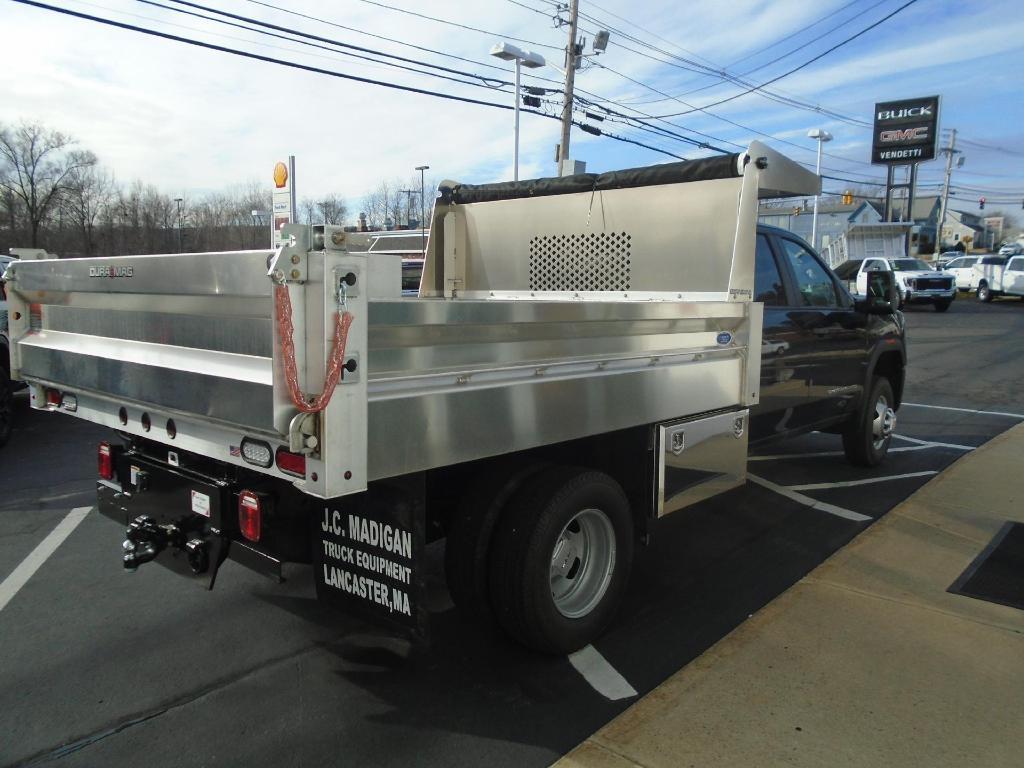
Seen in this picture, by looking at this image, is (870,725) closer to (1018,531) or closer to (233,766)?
(233,766)

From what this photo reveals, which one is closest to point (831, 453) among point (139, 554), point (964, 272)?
point (139, 554)

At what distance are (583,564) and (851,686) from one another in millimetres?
1257

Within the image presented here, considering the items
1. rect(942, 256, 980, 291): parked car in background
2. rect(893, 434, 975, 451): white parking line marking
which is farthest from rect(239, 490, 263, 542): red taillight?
rect(942, 256, 980, 291): parked car in background

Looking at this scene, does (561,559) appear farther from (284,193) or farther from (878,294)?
(284,193)

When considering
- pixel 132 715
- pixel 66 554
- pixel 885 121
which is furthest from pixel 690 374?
pixel 885 121

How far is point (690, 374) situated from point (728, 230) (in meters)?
0.98

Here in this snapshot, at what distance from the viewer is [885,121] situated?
53.8 metres

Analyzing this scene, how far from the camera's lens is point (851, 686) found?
3225mm

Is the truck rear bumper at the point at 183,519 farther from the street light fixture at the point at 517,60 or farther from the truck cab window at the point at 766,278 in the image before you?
the street light fixture at the point at 517,60

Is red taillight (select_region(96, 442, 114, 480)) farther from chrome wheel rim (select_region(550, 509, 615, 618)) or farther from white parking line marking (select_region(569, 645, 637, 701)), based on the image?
white parking line marking (select_region(569, 645, 637, 701))

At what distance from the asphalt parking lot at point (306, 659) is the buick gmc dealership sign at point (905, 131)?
5519 centimetres

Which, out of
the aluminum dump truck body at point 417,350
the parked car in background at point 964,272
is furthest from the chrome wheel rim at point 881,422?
the parked car in background at point 964,272

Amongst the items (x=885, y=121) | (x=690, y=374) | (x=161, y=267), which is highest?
(x=885, y=121)

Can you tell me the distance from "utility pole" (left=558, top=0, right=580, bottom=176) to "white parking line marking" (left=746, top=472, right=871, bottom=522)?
581 inches
